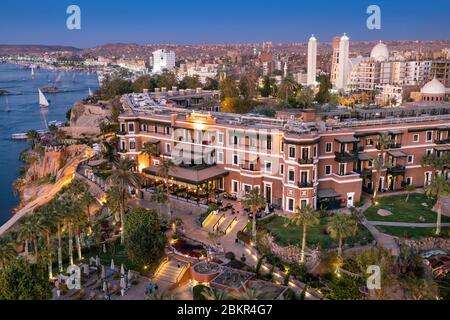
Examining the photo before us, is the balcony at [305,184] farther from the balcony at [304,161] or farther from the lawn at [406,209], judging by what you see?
the lawn at [406,209]

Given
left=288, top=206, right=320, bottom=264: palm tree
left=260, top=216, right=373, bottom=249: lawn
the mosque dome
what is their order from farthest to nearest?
1. the mosque dome
2. left=260, top=216, right=373, bottom=249: lawn
3. left=288, top=206, right=320, bottom=264: palm tree

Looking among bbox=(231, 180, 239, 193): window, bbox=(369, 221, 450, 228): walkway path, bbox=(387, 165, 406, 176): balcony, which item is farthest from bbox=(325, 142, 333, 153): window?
bbox=(231, 180, 239, 193): window

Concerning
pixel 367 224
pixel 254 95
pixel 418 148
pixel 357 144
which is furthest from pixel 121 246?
pixel 254 95

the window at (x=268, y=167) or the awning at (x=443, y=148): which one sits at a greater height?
the awning at (x=443, y=148)

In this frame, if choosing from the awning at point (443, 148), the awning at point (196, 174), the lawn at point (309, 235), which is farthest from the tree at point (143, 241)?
the awning at point (443, 148)

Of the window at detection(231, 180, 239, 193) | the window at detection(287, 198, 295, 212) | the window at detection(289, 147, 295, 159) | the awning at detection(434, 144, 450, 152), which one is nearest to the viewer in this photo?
the window at detection(289, 147, 295, 159)

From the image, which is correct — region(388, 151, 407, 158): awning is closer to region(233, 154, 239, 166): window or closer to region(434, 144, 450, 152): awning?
region(434, 144, 450, 152): awning
